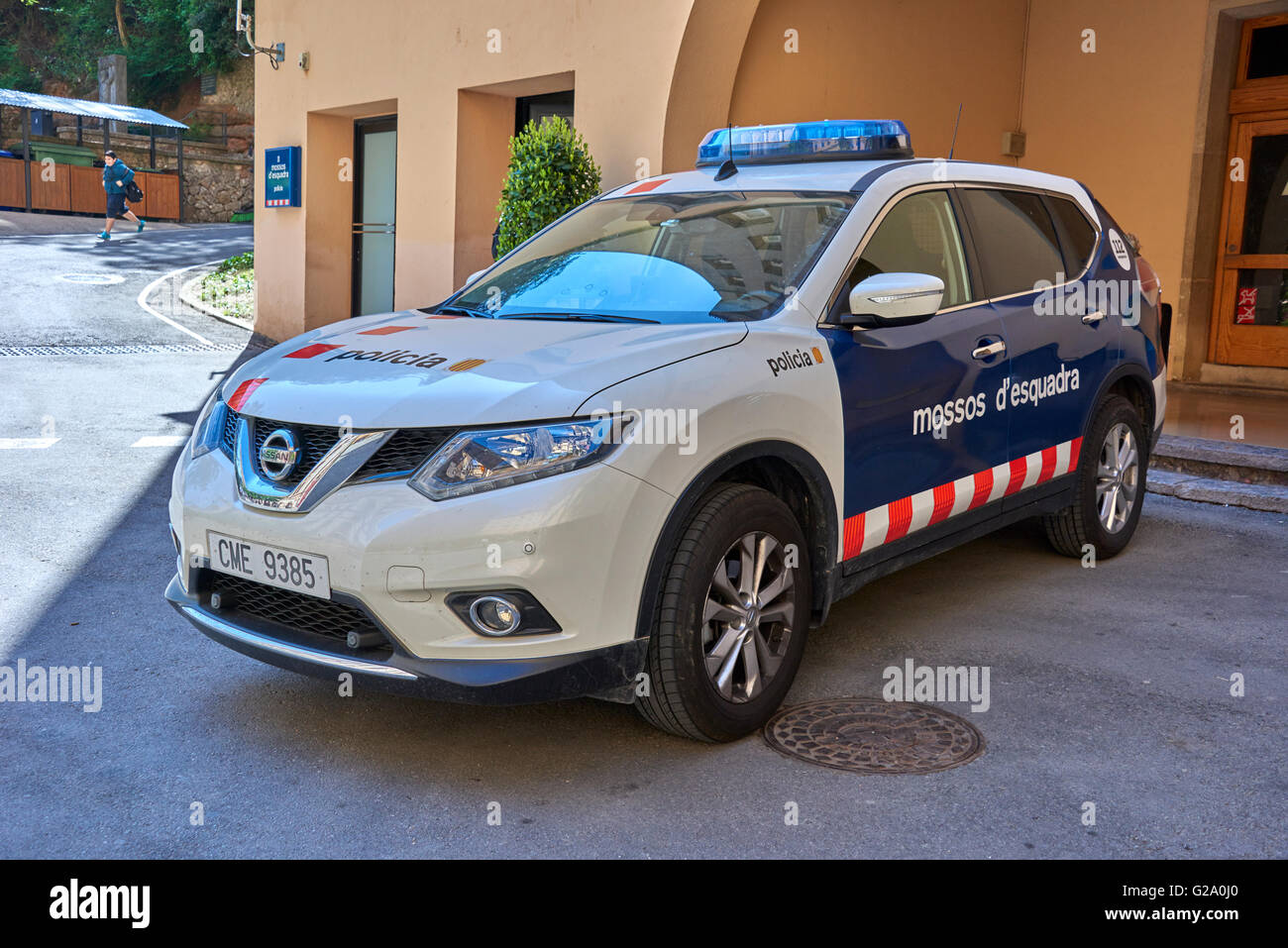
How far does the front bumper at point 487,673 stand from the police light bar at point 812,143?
2.47 metres

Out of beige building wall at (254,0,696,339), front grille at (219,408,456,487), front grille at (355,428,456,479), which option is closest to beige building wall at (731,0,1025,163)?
beige building wall at (254,0,696,339)

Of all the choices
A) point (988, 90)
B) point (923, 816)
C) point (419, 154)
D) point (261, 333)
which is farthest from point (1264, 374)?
point (261, 333)

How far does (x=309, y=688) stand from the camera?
13.7 ft

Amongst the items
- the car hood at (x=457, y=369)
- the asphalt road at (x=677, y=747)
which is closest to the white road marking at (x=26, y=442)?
the asphalt road at (x=677, y=747)

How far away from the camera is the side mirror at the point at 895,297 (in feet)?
12.9

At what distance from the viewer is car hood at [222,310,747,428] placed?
129 inches

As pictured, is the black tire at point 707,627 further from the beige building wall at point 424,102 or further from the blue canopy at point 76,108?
the blue canopy at point 76,108

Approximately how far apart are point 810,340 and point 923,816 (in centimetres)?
150

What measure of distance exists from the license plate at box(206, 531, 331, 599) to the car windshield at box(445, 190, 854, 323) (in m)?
1.29

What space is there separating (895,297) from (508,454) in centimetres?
144

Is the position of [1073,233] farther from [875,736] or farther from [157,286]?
[157,286]

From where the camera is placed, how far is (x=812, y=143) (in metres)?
4.97

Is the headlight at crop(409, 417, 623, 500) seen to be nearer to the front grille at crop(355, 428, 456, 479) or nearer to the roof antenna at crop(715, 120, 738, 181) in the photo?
the front grille at crop(355, 428, 456, 479)
